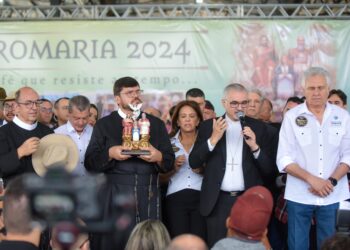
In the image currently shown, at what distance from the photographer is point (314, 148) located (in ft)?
17.2

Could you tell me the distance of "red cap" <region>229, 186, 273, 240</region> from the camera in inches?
140

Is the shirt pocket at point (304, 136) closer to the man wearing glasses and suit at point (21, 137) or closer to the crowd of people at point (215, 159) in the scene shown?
the crowd of people at point (215, 159)

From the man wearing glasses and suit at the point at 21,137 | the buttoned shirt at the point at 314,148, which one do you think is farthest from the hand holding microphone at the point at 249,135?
the man wearing glasses and suit at the point at 21,137

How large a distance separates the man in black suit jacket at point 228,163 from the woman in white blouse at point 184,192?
31cm

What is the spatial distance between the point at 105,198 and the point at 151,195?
291cm

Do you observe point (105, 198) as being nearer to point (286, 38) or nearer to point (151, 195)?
point (151, 195)

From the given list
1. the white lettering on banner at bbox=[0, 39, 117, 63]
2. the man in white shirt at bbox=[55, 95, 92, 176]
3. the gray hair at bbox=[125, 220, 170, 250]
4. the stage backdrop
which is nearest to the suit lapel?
the man in white shirt at bbox=[55, 95, 92, 176]

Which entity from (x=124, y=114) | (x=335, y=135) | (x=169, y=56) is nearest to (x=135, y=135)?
(x=124, y=114)

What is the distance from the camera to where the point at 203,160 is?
5.61m

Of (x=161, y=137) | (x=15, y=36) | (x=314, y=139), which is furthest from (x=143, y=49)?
(x=314, y=139)

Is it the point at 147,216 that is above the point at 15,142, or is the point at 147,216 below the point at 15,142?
below

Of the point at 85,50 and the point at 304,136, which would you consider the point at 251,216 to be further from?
the point at 85,50

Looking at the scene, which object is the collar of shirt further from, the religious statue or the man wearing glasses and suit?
the man wearing glasses and suit

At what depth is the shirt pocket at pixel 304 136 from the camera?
527 centimetres
